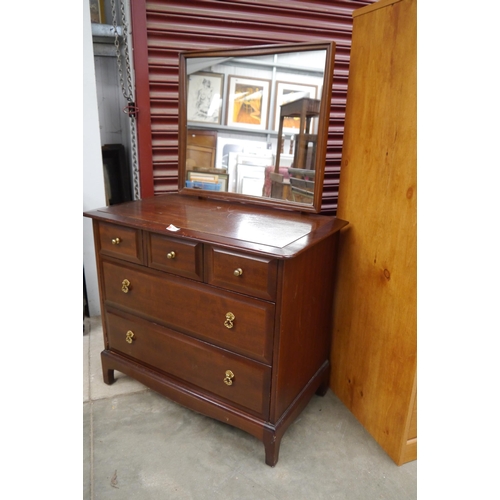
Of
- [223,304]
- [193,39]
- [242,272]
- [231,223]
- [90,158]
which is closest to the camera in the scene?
[242,272]

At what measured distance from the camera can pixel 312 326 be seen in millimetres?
1754

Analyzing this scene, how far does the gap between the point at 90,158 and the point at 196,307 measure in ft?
4.49

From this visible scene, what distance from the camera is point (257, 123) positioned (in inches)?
78.0

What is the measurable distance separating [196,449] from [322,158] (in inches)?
55.4

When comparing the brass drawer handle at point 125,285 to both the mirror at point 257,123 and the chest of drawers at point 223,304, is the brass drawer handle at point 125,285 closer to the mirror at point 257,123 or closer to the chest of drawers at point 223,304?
the chest of drawers at point 223,304

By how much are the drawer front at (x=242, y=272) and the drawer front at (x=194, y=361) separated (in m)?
0.31

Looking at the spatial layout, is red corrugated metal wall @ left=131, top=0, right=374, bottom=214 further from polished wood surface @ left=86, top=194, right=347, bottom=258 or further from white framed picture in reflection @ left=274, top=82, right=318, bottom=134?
white framed picture in reflection @ left=274, top=82, right=318, bottom=134

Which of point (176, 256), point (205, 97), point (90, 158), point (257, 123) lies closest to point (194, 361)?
point (176, 256)

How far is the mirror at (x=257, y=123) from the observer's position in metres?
1.76

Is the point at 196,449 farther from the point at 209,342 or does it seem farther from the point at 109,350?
the point at 109,350

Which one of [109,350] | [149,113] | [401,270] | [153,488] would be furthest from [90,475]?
[149,113]

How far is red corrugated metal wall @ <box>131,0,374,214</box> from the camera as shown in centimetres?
218

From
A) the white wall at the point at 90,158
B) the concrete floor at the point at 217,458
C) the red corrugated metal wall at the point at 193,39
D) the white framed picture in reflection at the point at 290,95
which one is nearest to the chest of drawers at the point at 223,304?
the concrete floor at the point at 217,458

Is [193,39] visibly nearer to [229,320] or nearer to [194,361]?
[229,320]
